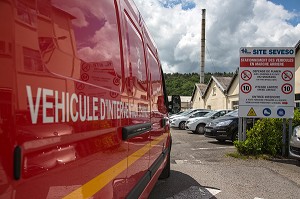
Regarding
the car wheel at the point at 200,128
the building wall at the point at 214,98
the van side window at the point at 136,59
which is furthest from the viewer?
the building wall at the point at 214,98

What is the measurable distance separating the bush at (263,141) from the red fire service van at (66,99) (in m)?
7.40

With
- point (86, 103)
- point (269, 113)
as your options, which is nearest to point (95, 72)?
point (86, 103)

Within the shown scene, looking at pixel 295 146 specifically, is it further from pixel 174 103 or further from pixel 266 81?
pixel 174 103

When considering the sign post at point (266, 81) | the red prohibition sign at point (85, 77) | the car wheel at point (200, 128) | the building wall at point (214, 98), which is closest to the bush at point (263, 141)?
the sign post at point (266, 81)

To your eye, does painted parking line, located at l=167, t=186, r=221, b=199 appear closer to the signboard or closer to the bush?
the bush

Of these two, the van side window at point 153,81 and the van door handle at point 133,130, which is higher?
the van side window at point 153,81

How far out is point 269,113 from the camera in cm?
962

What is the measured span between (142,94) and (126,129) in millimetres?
848

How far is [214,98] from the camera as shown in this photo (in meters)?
38.8

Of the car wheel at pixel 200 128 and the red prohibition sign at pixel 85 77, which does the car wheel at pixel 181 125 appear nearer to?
the car wheel at pixel 200 128

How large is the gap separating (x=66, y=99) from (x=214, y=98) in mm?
38052

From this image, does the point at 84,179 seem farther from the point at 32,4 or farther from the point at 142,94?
the point at 142,94

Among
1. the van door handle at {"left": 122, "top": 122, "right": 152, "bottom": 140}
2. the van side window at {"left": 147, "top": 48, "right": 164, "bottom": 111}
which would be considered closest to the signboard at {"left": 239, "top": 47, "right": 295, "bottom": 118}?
the van side window at {"left": 147, "top": 48, "right": 164, "bottom": 111}

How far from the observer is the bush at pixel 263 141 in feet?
31.0
